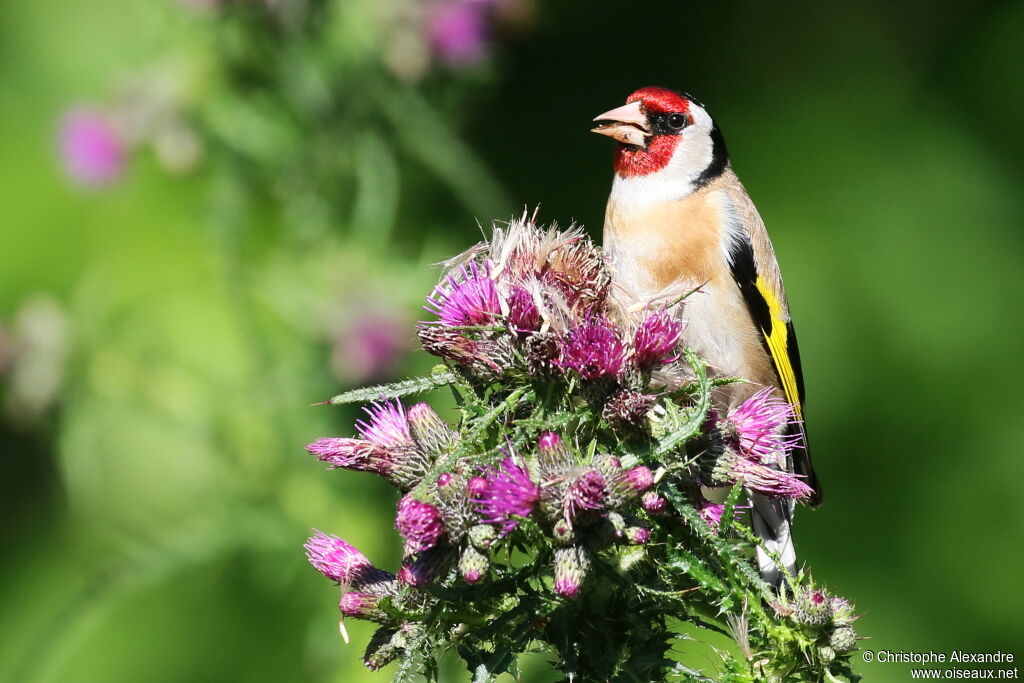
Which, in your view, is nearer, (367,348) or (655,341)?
(655,341)

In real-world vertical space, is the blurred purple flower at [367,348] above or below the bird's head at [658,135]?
below

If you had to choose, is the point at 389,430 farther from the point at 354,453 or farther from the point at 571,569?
the point at 571,569

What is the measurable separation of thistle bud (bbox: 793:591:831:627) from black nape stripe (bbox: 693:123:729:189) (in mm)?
1290

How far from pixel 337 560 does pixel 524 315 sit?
439 mm

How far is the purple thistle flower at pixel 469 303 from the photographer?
1.49 metres

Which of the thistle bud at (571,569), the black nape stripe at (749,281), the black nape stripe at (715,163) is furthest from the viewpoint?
the black nape stripe at (715,163)

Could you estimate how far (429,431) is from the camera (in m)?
1.44

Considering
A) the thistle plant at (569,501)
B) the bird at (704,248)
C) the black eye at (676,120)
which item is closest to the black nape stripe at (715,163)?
the bird at (704,248)

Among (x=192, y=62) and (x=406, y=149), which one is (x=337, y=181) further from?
(x=192, y=62)

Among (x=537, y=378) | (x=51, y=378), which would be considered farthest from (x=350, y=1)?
(x=537, y=378)

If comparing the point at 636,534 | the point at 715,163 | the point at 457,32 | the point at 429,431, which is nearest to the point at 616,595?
the point at 636,534

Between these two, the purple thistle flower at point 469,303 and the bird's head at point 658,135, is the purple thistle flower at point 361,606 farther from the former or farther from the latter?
the bird's head at point 658,135

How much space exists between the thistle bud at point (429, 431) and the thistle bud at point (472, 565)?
17 centimetres

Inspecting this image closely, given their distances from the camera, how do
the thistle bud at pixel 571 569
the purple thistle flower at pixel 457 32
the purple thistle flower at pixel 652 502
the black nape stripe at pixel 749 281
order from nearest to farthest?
the thistle bud at pixel 571 569 → the purple thistle flower at pixel 652 502 → the black nape stripe at pixel 749 281 → the purple thistle flower at pixel 457 32
